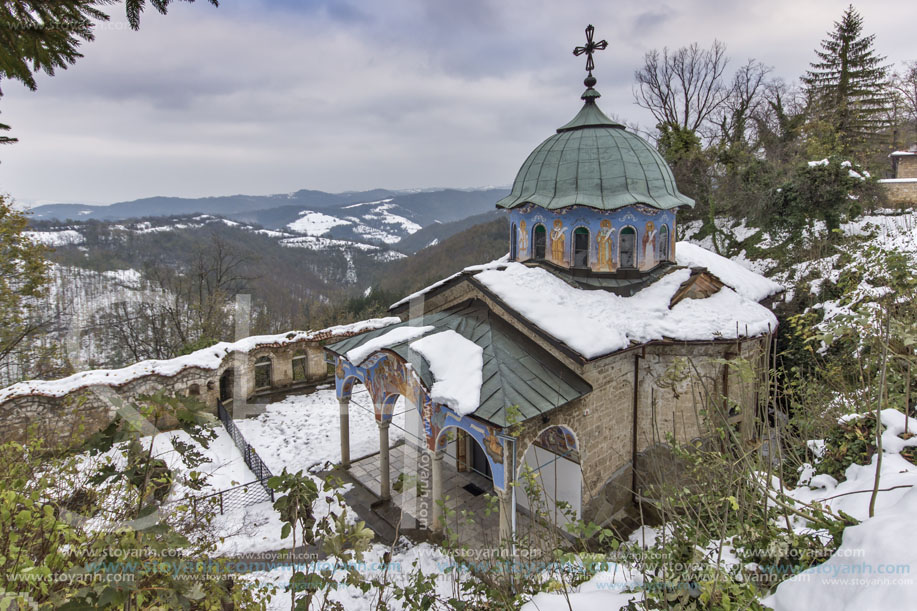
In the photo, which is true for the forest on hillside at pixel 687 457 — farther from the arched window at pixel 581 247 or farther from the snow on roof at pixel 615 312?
the arched window at pixel 581 247

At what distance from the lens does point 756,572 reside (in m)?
2.75

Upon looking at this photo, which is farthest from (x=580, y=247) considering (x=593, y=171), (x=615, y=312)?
(x=615, y=312)

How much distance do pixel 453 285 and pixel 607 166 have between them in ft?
13.9

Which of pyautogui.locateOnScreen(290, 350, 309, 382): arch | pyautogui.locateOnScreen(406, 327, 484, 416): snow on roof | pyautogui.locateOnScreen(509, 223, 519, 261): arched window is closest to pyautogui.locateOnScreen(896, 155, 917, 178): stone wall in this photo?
pyautogui.locateOnScreen(509, 223, 519, 261): arched window

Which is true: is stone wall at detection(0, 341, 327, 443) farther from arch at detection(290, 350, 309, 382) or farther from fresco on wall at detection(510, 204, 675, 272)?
fresco on wall at detection(510, 204, 675, 272)

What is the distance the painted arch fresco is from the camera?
694 cm

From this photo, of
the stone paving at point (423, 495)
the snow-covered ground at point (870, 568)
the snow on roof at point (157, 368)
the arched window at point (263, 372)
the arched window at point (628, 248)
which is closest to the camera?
the snow-covered ground at point (870, 568)

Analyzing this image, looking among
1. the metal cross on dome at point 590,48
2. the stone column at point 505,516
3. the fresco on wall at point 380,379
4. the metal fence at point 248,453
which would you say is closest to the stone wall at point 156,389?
the metal fence at point 248,453

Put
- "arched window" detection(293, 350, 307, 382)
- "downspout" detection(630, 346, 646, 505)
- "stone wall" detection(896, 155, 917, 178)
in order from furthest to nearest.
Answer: "stone wall" detection(896, 155, 917, 178)
"arched window" detection(293, 350, 307, 382)
"downspout" detection(630, 346, 646, 505)

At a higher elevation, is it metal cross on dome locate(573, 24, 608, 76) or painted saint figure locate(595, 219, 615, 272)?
metal cross on dome locate(573, 24, 608, 76)

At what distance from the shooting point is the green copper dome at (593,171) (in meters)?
9.68

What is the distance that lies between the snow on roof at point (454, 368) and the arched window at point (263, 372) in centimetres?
920

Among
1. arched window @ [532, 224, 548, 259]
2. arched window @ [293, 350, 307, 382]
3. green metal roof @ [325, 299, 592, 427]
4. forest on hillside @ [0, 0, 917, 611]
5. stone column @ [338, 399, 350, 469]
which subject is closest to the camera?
forest on hillside @ [0, 0, 917, 611]

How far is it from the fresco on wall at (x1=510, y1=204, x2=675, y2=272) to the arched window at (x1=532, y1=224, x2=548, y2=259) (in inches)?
8.2
